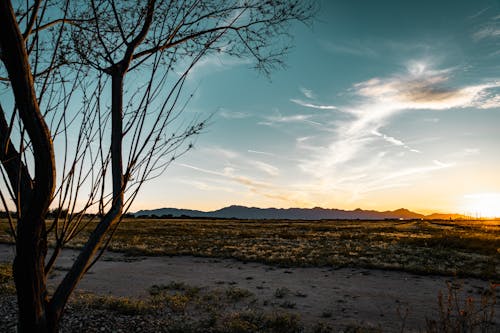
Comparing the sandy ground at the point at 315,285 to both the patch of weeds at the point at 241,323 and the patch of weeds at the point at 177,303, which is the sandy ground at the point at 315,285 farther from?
the patch of weeds at the point at 177,303

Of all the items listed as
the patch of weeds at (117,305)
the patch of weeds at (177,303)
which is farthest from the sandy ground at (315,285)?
the patch of weeds at (117,305)

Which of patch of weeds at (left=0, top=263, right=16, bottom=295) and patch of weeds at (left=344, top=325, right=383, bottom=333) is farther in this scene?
patch of weeds at (left=0, top=263, right=16, bottom=295)

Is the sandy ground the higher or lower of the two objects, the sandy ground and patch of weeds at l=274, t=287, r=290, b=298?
the lower

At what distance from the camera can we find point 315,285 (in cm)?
1114

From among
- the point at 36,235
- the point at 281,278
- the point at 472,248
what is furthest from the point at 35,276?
the point at 472,248

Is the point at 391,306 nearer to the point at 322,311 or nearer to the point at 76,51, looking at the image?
the point at 322,311

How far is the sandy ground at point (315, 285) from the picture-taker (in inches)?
312

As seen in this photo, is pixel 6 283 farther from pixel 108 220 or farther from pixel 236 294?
pixel 108 220

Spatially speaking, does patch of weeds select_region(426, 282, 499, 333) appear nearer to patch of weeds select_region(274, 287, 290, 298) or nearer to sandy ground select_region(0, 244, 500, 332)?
sandy ground select_region(0, 244, 500, 332)

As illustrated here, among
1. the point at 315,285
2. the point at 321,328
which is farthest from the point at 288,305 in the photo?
the point at 315,285

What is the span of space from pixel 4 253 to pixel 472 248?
28.7m

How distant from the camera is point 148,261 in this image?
1688 centimetres

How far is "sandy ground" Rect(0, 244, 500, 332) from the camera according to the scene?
26.0 ft

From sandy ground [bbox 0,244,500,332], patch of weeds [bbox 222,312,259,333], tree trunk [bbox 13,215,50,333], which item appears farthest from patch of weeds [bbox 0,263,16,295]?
tree trunk [bbox 13,215,50,333]
